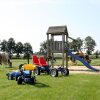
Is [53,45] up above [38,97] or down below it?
above

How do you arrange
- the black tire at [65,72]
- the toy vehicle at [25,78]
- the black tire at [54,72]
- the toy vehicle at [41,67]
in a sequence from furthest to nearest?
the toy vehicle at [41,67] → the black tire at [65,72] → the black tire at [54,72] → the toy vehicle at [25,78]

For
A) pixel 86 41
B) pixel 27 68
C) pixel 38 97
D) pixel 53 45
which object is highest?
pixel 86 41

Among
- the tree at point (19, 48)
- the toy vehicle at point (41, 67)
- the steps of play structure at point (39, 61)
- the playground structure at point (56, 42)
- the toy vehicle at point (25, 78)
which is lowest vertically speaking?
the toy vehicle at point (25, 78)

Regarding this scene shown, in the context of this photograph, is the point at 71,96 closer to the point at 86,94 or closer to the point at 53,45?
the point at 86,94

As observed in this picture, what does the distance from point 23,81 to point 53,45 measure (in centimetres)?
1053

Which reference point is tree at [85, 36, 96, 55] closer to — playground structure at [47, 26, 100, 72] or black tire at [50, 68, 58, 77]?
playground structure at [47, 26, 100, 72]

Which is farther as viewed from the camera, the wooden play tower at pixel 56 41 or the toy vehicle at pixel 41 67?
the wooden play tower at pixel 56 41

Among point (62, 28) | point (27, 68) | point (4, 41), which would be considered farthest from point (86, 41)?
point (27, 68)

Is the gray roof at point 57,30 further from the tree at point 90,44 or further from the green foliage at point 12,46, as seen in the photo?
the tree at point 90,44

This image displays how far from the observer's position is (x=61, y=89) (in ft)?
43.2

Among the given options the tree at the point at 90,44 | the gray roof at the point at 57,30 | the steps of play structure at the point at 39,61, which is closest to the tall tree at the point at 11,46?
the tree at the point at 90,44

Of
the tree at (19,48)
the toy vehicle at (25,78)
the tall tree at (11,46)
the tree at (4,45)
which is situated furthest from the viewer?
the tall tree at (11,46)

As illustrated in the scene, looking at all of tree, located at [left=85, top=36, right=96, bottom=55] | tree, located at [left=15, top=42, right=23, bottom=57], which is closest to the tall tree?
tree, located at [left=15, top=42, right=23, bottom=57]

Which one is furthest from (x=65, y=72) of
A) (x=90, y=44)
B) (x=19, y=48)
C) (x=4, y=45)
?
(x=90, y=44)
